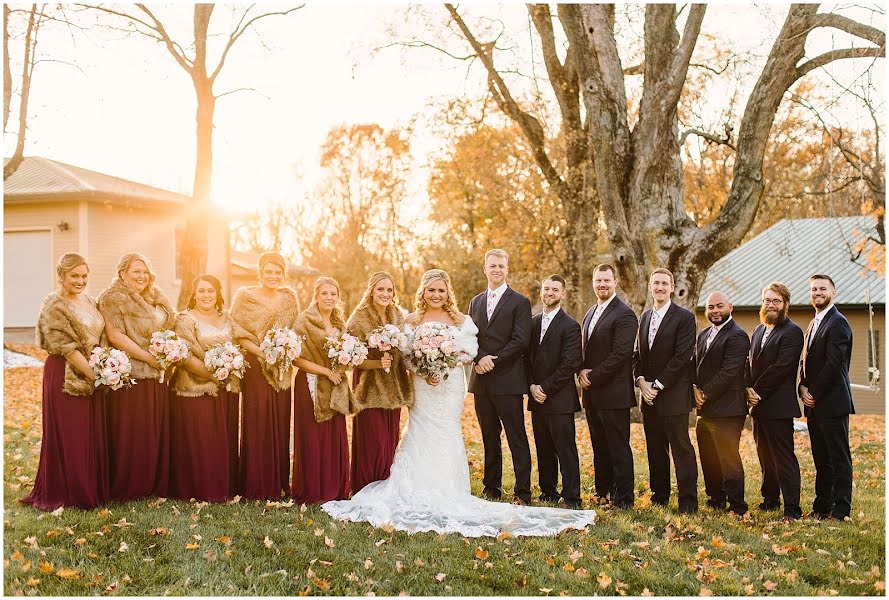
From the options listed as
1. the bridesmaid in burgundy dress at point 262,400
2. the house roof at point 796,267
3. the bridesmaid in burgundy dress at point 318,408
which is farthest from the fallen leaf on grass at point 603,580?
the house roof at point 796,267

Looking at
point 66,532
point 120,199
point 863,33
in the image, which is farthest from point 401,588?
point 120,199

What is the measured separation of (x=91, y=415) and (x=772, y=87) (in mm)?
9582

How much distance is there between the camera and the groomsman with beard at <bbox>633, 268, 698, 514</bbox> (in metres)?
7.53

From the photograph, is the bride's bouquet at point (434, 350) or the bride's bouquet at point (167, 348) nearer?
the bride's bouquet at point (167, 348)

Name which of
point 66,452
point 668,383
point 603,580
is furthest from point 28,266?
point 603,580

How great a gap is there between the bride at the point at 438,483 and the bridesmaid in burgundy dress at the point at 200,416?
3.59 feet

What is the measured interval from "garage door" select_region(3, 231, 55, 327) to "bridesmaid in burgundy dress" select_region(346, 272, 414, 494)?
1911 centimetres

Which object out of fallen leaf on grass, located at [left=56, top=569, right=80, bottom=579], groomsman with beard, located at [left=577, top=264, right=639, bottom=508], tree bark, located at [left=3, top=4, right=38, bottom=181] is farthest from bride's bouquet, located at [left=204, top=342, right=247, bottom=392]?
tree bark, located at [left=3, top=4, right=38, bottom=181]

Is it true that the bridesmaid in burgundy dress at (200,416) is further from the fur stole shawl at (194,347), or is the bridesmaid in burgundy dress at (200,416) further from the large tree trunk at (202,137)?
the large tree trunk at (202,137)

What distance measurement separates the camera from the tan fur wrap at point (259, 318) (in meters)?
7.54

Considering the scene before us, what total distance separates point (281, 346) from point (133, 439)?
1626 millimetres

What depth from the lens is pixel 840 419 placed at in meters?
7.37

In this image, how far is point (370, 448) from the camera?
7.81m

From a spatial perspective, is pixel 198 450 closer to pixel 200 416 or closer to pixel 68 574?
pixel 200 416
